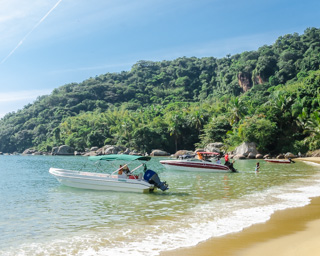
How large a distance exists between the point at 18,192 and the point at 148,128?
66242 mm

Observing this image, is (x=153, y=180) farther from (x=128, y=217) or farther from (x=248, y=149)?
(x=248, y=149)

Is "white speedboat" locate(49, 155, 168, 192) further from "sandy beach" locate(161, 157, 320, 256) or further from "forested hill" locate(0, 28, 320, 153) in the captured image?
"forested hill" locate(0, 28, 320, 153)

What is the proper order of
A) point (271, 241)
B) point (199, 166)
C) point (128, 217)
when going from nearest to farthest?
point (271, 241) → point (128, 217) → point (199, 166)

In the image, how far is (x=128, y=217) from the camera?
12.1 m

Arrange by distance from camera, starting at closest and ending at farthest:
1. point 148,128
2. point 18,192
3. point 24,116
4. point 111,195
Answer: point 111,195
point 18,192
point 148,128
point 24,116

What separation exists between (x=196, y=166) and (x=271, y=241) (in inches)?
997

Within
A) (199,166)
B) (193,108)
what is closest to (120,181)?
(199,166)

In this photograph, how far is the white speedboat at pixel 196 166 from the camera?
32466 mm

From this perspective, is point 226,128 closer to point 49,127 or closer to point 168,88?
point 49,127

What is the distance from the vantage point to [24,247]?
8.61m

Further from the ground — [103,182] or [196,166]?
[103,182]

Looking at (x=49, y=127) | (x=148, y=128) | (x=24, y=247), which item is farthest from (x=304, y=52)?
(x=24, y=247)

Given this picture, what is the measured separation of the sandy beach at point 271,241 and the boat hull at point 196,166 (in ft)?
69.8

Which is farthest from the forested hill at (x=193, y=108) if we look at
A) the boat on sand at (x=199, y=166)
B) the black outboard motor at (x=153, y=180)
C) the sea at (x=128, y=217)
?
the sea at (x=128, y=217)
